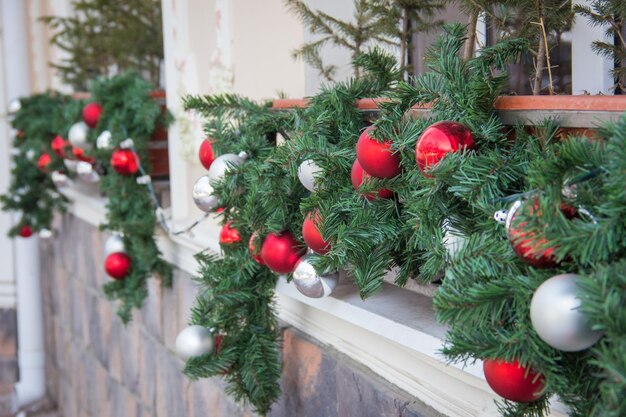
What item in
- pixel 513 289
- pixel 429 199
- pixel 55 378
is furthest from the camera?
pixel 55 378

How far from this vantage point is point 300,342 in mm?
1422

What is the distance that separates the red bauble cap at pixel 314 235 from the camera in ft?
3.07

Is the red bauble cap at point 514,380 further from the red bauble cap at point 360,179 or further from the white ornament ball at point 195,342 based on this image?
the white ornament ball at point 195,342

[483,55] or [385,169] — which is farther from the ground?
[483,55]

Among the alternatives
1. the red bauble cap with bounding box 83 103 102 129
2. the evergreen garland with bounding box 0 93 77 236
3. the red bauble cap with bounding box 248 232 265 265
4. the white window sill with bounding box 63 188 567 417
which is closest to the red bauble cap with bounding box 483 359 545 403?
the white window sill with bounding box 63 188 567 417

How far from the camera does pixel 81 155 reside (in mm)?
2252

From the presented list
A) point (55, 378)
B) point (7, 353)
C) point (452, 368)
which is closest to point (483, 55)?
point (452, 368)

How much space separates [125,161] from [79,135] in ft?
1.01

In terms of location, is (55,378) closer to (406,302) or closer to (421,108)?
(406,302)

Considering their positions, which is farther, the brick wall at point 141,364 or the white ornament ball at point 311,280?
the brick wall at point 141,364

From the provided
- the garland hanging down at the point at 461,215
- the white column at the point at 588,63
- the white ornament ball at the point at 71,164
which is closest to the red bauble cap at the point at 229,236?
the garland hanging down at the point at 461,215

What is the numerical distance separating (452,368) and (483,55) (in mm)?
383

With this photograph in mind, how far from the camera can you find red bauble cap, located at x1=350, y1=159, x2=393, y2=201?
886 mm

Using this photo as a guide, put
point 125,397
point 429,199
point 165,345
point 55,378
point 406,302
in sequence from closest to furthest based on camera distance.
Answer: point 429,199, point 406,302, point 165,345, point 125,397, point 55,378
